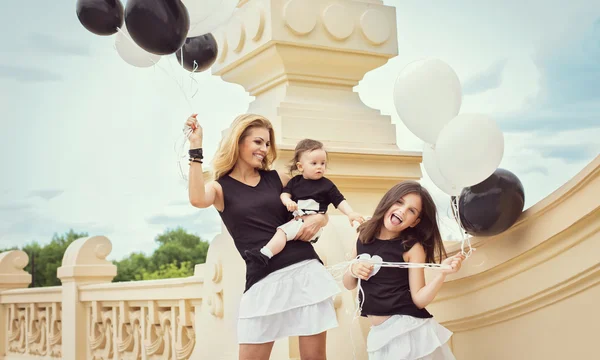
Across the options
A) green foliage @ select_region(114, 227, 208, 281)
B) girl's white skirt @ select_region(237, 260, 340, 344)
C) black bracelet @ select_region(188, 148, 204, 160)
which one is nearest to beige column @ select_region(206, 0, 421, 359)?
girl's white skirt @ select_region(237, 260, 340, 344)

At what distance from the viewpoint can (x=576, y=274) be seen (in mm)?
2535

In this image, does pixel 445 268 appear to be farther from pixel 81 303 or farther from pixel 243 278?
pixel 81 303

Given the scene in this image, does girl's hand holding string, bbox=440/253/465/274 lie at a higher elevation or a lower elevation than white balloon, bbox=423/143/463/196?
lower

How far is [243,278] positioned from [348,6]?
5.26 ft

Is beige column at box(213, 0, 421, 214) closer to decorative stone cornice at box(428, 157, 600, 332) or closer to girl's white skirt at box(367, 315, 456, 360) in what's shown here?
decorative stone cornice at box(428, 157, 600, 332)

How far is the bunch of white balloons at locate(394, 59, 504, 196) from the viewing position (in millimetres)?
2607

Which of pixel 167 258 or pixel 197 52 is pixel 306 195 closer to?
pixel 197 52

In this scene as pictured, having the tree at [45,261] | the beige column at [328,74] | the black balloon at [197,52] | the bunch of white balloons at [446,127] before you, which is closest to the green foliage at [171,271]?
the tree at [45,261]

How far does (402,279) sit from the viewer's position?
2.94m

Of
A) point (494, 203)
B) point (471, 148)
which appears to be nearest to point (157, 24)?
point (471, 148)

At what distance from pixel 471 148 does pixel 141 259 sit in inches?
739

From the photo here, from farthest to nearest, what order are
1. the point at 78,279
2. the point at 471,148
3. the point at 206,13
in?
1. the point at 78,279
2. the point at 206,13
3. the point at 471,148

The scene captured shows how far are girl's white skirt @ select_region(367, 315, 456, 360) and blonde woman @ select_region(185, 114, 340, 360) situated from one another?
0.87 ft

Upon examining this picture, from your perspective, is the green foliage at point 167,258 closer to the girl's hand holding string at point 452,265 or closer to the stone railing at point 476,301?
the stone railing at point 476,301
